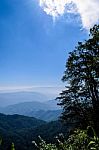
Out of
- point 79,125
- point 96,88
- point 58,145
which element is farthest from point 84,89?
point 58,145

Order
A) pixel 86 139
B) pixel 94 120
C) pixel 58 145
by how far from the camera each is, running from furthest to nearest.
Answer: pixel 94 120
pixel 58 145
pixel 86 139

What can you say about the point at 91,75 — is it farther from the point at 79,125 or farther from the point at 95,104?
the point at 79,125

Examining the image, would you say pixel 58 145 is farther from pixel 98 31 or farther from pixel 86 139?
pixel 98 31

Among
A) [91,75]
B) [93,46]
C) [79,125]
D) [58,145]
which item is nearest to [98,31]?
[93,46]

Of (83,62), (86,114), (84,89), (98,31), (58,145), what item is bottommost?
(58,145)

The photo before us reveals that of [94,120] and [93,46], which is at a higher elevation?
[93,46]

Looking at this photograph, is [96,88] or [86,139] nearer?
[86,139]

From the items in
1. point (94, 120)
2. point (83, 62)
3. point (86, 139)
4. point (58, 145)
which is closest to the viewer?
point (86, 139)

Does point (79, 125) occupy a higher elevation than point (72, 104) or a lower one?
lower

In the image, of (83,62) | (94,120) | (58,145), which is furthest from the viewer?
(83,62)
